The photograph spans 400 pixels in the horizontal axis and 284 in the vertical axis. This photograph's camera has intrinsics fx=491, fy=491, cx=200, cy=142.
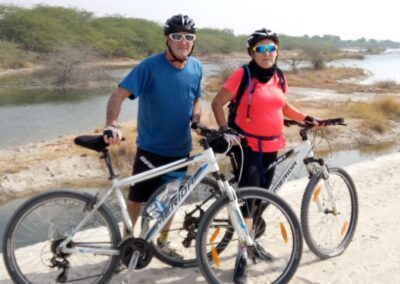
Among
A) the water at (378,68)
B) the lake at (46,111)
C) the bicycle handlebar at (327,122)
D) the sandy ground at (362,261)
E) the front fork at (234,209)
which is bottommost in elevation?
the water at (378,68)

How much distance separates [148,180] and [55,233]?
28.2 inches

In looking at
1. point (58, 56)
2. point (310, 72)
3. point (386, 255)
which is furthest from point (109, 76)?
point (386, 255)

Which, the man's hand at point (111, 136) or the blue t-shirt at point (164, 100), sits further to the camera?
the blue t-shirt at point (164, 100)

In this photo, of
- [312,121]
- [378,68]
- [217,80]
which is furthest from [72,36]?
[312,121]

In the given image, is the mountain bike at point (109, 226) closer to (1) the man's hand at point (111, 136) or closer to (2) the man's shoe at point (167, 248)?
(1) the man's hand at point (111, 136)

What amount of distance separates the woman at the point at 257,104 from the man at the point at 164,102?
0.27 metres

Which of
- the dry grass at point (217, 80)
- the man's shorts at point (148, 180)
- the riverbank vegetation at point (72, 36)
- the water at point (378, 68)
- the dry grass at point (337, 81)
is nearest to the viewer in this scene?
the man's shorts at point (148, 180)

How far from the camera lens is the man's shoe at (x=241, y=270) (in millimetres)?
3305

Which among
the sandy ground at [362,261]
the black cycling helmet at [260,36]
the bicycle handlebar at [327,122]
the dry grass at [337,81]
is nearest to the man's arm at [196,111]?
the black cycling helmet at [260,36]

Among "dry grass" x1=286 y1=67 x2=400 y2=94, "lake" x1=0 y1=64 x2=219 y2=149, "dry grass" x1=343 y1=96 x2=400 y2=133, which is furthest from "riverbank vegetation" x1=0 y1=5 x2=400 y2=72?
"dry grass" x1=343 y1=96 x2=400 y2=133

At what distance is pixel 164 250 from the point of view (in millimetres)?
3645

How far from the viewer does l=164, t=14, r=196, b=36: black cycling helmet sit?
3.32 meters

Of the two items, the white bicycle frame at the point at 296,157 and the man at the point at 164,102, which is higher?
the man at the point at 164,102

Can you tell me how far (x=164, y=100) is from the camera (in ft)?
11.1
